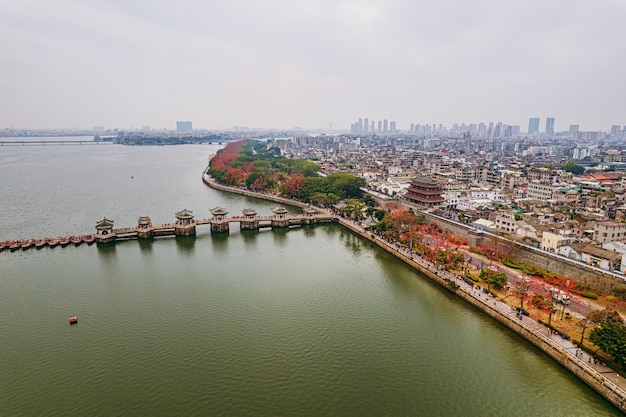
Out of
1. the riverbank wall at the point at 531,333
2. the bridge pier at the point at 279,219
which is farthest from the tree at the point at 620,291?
the bridge pier at the point at 279,219

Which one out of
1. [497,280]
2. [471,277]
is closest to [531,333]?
[497,280]

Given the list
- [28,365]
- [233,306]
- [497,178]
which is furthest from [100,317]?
[497,178]

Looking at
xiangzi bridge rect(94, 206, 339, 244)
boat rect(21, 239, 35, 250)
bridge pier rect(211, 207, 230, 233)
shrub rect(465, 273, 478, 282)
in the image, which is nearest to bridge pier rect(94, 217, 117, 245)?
xiangzi bridge rect(94, 206, 339, 244)

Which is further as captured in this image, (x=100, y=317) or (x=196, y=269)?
(x=196, y=269)

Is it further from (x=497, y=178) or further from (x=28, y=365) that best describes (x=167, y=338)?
(x=497, y=178)

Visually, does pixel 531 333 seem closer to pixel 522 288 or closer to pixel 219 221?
pixel 522 288

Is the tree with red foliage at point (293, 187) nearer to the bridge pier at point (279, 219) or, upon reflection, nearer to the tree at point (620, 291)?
the bridge pier at point (279, 219)
